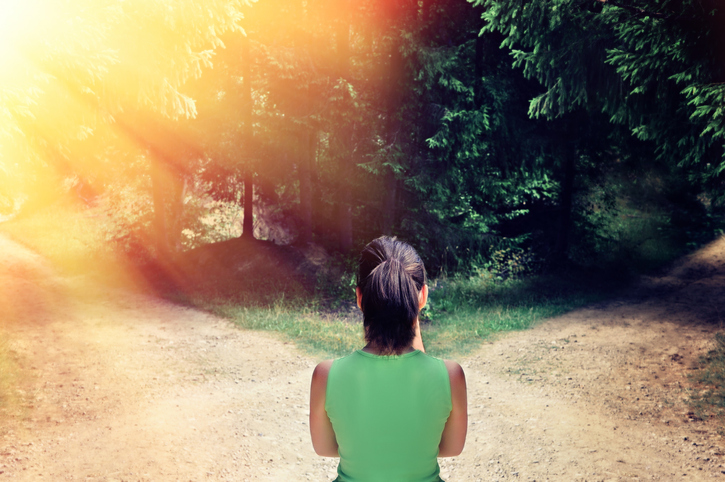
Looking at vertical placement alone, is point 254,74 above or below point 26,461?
above

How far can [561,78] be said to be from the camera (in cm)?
1048

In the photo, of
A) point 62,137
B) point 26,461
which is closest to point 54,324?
point 62,137

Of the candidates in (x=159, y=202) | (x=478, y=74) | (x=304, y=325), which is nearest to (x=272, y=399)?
(x=304, y=325)

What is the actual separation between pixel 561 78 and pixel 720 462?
746 centimetres

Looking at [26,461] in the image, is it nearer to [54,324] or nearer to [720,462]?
[54,324]

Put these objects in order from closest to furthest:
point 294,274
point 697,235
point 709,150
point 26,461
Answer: point 26,461, point 709,150, point 294,274, point 697,235

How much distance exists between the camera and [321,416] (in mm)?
1846

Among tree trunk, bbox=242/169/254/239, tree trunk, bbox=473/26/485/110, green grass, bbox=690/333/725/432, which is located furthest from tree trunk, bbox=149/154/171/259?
green grass, bbox=690/333/725/432

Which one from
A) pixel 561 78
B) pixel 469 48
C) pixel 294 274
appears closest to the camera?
pixel 561 78

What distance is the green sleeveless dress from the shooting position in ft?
5.66

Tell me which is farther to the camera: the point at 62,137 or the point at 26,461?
the point at 62,137

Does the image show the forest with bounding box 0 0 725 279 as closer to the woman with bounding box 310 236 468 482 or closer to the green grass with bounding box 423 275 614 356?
the green grass with bounding box 423 275 614 356

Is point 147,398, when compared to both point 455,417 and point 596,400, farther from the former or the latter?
point 455,417

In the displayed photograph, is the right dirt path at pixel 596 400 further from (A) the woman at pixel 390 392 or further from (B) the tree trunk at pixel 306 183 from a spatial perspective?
(B) the tree trunk at pixel 306 183
